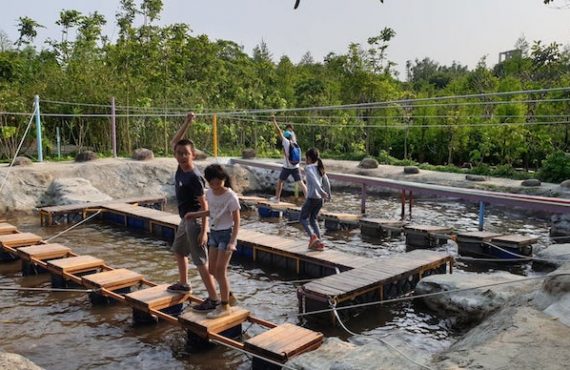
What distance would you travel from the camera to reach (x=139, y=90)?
16844 millimetres

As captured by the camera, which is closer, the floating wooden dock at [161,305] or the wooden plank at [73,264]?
the floating wooden dock at [161,305]

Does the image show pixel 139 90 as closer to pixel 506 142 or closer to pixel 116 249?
pixel 116 249

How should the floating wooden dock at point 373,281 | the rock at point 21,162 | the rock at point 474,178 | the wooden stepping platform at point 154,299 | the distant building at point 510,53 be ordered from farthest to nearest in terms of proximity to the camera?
1. the distant building at point 510,53
2. the rock at point 474,178
3. the rock at point 21,162
4. the floating wooden dock at point 373,281
5. the wooden stepping platform at point 154,299

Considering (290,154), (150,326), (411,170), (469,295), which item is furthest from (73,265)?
(411,170)

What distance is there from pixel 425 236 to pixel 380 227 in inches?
40.3

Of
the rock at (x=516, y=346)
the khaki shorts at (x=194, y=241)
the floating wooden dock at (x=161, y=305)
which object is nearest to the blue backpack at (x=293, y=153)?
the floating wooden dock at (x=161, y=305)

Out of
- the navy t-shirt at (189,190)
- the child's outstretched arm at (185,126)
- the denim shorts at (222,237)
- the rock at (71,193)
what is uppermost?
the child's outstretched arm at (185,126)

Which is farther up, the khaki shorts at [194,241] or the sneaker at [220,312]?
the khaki shorts at [194,241]

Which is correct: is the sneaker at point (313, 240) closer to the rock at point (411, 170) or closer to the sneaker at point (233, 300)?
the sneaker at point (233, 300)

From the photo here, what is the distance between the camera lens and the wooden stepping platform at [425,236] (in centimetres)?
886

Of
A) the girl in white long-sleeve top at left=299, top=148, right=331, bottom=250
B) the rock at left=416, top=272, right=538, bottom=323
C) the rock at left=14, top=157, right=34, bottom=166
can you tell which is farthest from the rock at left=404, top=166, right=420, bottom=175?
the rock at left=14, top=157, right=34, bottom=166

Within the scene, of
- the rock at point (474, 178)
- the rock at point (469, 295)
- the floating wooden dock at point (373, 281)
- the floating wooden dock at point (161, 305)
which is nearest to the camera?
the floating wooden dock at point (161, 305)

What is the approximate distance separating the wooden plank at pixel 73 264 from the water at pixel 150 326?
32 cm

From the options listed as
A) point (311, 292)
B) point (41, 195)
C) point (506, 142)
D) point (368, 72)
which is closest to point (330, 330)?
point (311, 292)
